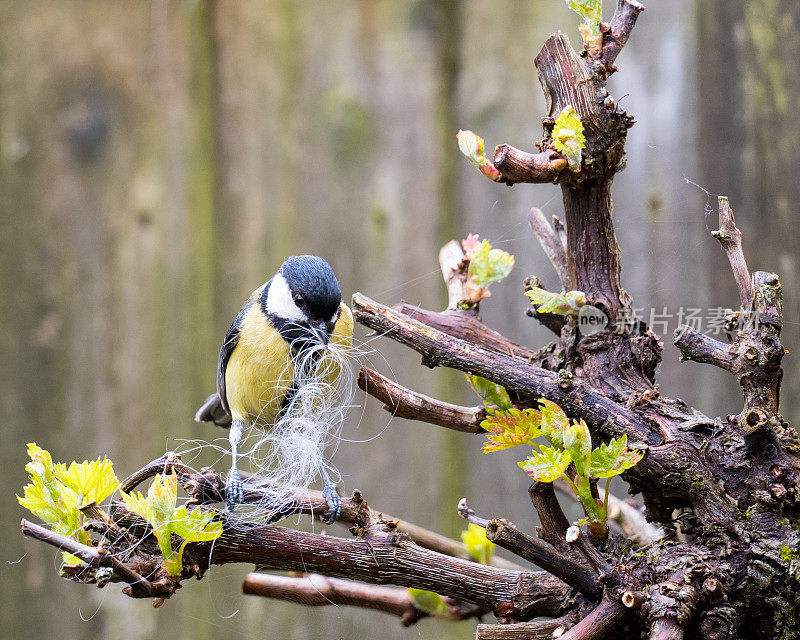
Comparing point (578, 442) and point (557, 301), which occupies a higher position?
point (557, 301)

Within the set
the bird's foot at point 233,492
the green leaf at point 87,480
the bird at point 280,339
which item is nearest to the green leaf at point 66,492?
the green leaf at point 87,480

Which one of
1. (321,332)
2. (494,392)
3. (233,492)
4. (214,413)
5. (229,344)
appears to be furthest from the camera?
(214,413)

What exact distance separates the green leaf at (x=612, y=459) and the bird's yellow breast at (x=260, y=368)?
348 millimetres

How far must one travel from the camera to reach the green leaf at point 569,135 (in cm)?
72

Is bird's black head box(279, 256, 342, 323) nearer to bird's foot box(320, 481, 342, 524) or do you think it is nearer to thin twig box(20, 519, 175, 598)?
bird's foot box(320, 481, 342, 524)

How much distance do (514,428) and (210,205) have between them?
0.74 m

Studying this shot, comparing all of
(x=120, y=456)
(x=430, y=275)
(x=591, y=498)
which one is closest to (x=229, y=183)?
(x=430, y=275)

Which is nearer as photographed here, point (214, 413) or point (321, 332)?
point (321, 332)

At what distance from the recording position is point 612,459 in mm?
654

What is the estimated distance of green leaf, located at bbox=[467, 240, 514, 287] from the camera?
870 mm

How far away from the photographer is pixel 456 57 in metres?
1.23

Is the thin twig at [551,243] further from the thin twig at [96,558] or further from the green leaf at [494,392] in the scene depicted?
the thin twig at [96,558]

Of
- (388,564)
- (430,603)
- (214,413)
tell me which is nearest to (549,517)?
(388,564)

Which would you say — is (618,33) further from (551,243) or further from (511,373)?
(511,373)
